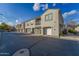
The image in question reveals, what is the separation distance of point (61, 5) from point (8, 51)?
598 millimetres

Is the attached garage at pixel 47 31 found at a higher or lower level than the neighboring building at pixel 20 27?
lower

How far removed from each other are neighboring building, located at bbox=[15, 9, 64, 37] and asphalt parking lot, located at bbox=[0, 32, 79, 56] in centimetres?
5

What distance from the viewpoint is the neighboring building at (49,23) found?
71.3 inches

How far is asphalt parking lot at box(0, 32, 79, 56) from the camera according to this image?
1.77 m

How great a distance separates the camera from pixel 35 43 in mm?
1805

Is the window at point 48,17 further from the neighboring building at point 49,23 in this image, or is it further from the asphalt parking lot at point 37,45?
the asphalt parking lot at point 37,45

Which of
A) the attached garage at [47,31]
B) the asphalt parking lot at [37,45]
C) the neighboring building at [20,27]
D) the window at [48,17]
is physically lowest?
the asphalt parking lot at [37,45]

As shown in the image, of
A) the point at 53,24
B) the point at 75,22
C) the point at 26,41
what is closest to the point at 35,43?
the point at 26,41

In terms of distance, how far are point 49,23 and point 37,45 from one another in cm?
22

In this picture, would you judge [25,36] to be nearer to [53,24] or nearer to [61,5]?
[53,24]

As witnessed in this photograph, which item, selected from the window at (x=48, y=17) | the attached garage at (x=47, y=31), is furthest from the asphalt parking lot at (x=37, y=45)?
the window at (x=48, y=17)

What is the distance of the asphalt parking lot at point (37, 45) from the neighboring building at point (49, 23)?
53 millimetres

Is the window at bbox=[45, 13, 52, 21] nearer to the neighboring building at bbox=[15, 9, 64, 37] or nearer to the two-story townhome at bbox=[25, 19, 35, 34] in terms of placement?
the neighboring building at bbox=[15, 9, 64, 37]

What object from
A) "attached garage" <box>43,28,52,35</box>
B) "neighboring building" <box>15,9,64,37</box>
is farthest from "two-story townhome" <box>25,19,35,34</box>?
"attached garage" <box>43,28,52,35</box>
